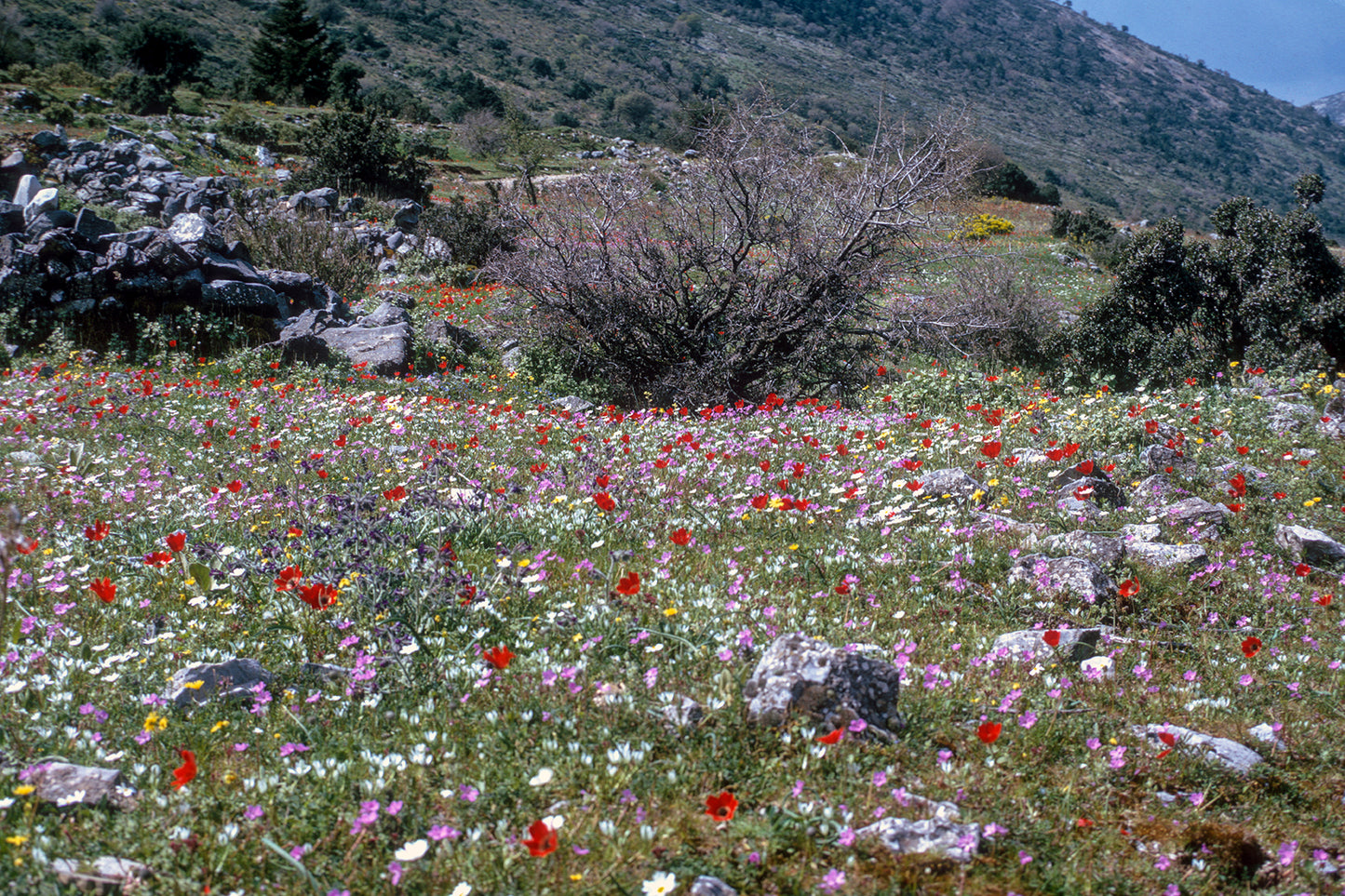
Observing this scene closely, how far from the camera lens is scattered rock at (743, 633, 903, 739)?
2701 millimetres

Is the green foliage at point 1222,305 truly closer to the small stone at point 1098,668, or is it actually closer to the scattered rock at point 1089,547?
the scattered rock at point 1089,547

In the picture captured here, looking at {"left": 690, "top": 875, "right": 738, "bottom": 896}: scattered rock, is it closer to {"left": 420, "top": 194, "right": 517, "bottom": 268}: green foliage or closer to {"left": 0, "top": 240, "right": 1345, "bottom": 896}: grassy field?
{"left": 0, "top": 240, "right": 1345, "bottom": 896}: grassy field

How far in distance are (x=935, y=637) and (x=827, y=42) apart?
179773 mm

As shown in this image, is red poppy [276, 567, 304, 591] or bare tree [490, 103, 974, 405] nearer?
red poppy [276, 567, 304, 591]

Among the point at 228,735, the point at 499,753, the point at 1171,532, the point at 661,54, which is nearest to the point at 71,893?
the point at 228,735

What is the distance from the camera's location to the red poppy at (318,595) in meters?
2.94

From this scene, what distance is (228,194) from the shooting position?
23172mm

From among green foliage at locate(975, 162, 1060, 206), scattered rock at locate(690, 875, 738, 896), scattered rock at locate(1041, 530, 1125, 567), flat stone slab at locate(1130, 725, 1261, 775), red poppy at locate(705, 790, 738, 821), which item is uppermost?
green foliage at locate(975, 162, 1060, 206)

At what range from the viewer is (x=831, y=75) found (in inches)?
5182

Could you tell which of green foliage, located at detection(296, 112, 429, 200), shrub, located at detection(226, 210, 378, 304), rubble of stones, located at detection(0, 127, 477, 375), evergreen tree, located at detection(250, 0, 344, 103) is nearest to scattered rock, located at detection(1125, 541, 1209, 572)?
rubble of stones, located at detection(0, 127, 477, 375)

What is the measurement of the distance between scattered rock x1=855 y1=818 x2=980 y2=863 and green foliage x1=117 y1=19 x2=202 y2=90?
181 ft

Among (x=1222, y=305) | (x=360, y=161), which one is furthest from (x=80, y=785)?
(x=360, y=161)

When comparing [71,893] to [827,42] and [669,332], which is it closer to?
[669,332]

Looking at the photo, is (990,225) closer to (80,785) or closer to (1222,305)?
(1222,305)
